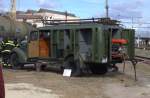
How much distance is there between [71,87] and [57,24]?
7.77m

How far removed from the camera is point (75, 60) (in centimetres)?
2219

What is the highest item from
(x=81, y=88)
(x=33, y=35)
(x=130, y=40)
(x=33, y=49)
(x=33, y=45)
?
(x=33, y=35)

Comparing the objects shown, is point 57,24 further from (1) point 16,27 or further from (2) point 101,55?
(1) point 16,27

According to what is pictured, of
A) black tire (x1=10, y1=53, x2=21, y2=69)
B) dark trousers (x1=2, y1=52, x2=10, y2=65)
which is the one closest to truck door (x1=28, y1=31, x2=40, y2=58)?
black tire (x1=10, y1=53, x2=21, y2=69)

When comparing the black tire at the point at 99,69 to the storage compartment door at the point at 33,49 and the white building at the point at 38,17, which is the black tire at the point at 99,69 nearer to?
the storage compartment door at the point at 33,49

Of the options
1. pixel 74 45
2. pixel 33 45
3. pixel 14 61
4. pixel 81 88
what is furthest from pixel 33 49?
pixel 81 88

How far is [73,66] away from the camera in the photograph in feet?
73.8

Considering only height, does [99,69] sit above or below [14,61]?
below

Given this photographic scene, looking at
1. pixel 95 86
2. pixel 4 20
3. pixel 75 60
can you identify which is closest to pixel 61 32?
pixel 75 60

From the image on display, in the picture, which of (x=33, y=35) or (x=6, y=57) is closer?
(x=33, y=35)

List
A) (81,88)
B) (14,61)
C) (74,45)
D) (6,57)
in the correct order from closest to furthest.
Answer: (81,88) → (74,45) → (14,61) → (6,57)

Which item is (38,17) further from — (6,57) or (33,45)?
(33,45)

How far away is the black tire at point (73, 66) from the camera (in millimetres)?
22038

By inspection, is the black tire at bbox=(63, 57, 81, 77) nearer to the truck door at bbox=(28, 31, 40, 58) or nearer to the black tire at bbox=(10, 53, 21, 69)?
the truck door at bbox=(28, 31, 40, 58)
